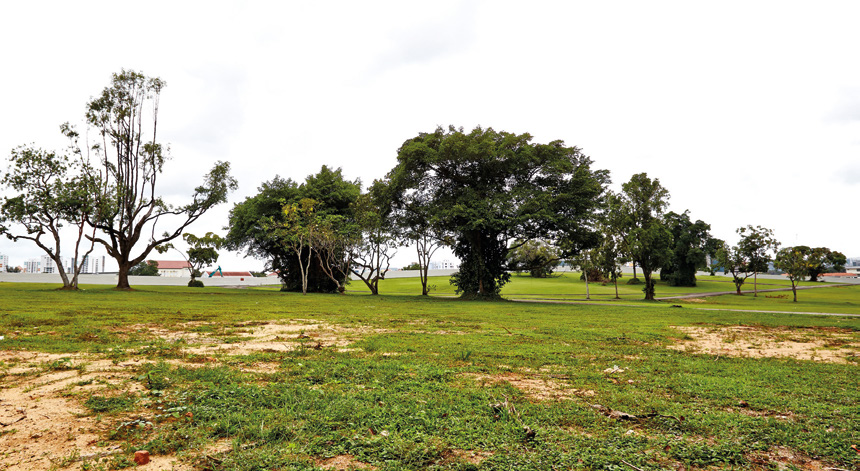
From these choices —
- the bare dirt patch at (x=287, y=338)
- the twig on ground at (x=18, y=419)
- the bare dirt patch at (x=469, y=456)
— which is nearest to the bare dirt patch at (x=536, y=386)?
the bare dirt patch at (x=469, y=456)

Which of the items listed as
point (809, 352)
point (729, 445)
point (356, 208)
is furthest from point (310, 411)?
point (356, 208)

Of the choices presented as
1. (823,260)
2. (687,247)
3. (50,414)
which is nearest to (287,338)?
(50,414)

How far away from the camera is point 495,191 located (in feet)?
94.0

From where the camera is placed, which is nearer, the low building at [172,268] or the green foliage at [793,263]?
the green foliage at [793,263]

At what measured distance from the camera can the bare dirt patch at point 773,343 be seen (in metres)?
8.44

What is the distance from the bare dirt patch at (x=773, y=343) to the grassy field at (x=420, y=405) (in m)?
0.15

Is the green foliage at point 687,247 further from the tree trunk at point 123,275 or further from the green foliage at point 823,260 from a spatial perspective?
the tree trunk at point 123,275

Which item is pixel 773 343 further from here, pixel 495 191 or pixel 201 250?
pixel 201 250

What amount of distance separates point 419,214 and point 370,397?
27259 millimetres

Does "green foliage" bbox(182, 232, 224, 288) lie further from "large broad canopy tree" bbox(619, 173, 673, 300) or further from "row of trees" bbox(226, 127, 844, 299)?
"large broad canopy tree" bbox(619, 173, 673, 300)

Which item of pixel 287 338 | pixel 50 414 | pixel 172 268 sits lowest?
pixel 287 338

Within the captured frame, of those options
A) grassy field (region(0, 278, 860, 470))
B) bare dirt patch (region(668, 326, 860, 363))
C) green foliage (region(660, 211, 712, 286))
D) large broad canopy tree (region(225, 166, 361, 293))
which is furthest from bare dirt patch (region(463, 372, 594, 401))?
green foliage (region(660, 211, 712, 286))

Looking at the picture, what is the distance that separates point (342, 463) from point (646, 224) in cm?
4305

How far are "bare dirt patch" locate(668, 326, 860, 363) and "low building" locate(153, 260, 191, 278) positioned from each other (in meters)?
112
